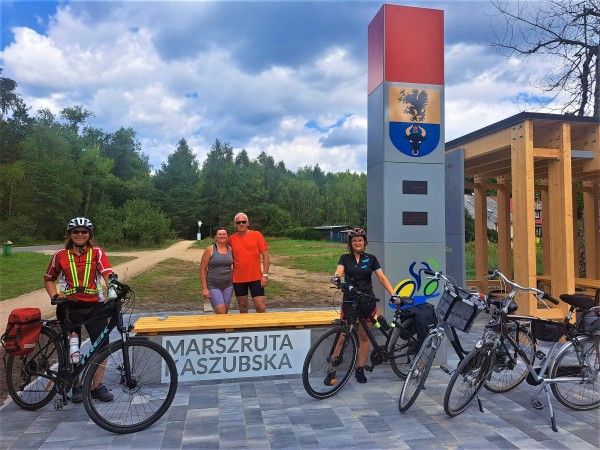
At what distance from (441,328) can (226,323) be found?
7.32 feet

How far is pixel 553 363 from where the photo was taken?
396 cm

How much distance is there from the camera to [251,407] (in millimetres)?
3969

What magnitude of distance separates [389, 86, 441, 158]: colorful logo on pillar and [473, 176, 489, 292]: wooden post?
5.62m

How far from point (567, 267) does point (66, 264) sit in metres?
7.14

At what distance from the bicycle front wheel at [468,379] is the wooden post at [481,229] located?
735cm

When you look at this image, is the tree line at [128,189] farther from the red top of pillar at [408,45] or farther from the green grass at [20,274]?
the red top of pillar at [408,45]

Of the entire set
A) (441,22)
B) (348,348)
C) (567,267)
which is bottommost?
(348,348)

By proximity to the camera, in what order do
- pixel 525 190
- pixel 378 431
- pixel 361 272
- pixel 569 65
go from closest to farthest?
pixel 378 431
pixel 361 272
pixel 525 190
pixel 569 65

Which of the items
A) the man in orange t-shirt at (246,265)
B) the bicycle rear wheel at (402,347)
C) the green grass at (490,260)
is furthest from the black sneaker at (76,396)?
the green grass at (490,260)

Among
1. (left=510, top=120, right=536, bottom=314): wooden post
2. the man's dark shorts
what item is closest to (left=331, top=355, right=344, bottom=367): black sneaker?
the man's dark shorts

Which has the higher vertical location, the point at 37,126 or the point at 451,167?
the point at 37,126

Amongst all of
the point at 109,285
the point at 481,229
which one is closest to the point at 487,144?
the point at 481,229

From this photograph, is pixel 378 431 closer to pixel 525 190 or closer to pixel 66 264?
pixel 66 264

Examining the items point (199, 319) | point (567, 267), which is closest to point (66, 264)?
point (199, 319)
